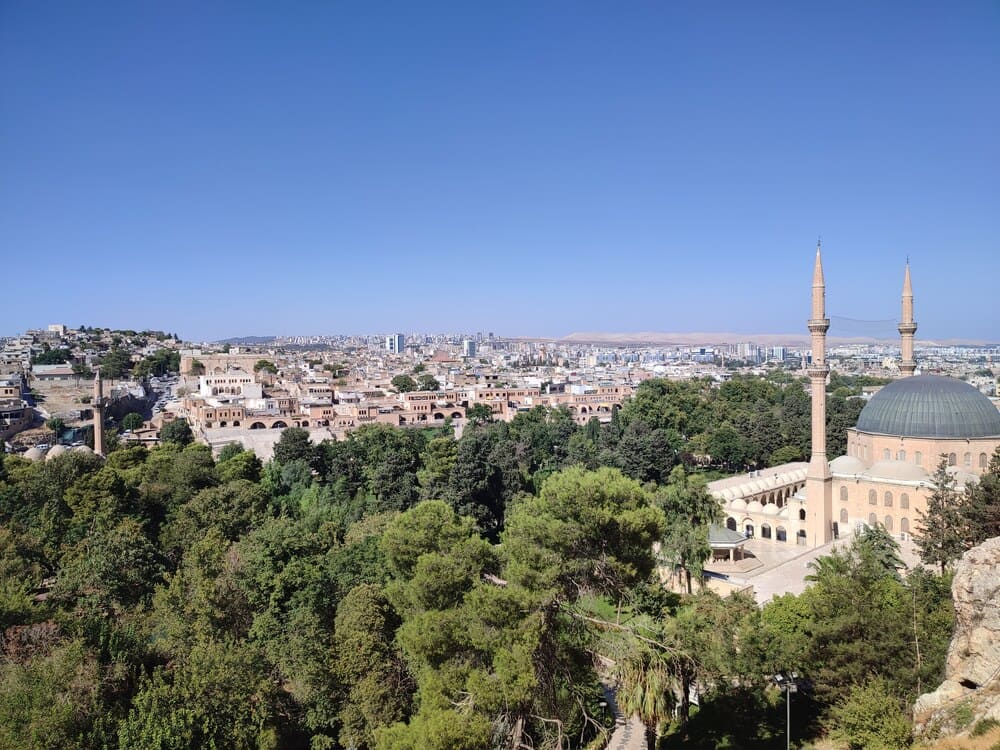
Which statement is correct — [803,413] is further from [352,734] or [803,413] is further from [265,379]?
[265,379]

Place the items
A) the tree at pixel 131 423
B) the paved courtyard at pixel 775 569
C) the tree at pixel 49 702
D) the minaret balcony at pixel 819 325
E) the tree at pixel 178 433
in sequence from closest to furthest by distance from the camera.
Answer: the tree at pixel 49 702
the paved courtyard at pixel 775 569
the minaret balcony at pixel 819 325
the tree at pixel 178 433
the tree at pixel 131 423

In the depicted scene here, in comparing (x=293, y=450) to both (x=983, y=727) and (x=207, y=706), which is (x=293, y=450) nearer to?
(x=207, y=706)

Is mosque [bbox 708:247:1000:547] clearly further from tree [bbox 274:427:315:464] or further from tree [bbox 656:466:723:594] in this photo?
tree [bbox 274:427:315:464]

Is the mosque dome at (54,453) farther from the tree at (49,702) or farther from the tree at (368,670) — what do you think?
the tree at (368,670)

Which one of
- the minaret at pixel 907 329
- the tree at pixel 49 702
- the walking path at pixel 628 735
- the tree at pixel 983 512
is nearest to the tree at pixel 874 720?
the walking path at pixel 628 735

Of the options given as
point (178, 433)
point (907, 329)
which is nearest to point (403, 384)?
point (178, 433)

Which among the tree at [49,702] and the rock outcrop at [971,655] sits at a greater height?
the rock outcrop at [971,655]
